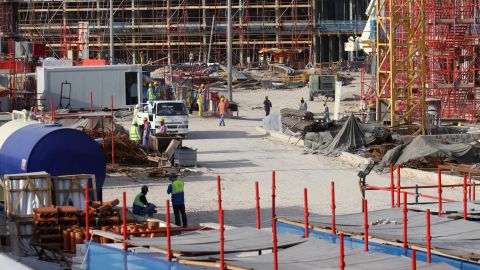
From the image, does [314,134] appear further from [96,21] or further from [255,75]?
[96,21]

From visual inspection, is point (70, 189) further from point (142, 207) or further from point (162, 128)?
point (162, 128)

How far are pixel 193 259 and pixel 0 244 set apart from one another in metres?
6.07

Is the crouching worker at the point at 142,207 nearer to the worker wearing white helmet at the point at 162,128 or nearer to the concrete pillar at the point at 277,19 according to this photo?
the worker wearing white helmet at the point at 162,128

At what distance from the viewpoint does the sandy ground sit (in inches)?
1112

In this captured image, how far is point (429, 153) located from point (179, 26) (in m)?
64.2

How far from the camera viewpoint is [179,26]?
97.9m

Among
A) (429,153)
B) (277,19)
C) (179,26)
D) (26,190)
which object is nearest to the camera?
(26,190)

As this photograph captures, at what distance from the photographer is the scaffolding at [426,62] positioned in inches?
1702

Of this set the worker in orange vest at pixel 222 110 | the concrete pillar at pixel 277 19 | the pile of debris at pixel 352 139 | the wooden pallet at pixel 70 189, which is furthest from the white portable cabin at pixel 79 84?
the concrete pillar at pixel 277 19

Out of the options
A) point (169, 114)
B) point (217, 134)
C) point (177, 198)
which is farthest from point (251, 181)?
point (217, 134)

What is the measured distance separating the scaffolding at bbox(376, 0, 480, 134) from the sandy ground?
15.1 feet

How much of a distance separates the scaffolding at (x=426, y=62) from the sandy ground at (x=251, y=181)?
459cm

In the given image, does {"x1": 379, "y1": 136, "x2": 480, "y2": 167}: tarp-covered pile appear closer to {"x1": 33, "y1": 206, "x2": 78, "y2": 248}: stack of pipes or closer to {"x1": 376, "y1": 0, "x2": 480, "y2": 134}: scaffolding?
{"x1": 376, "y1": 0, "x2": 480, "y2": 134}: scaffolding

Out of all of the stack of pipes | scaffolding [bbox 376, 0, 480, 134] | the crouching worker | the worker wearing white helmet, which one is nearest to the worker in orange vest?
scaffolding [bbox 376, 0, 480, 134]
